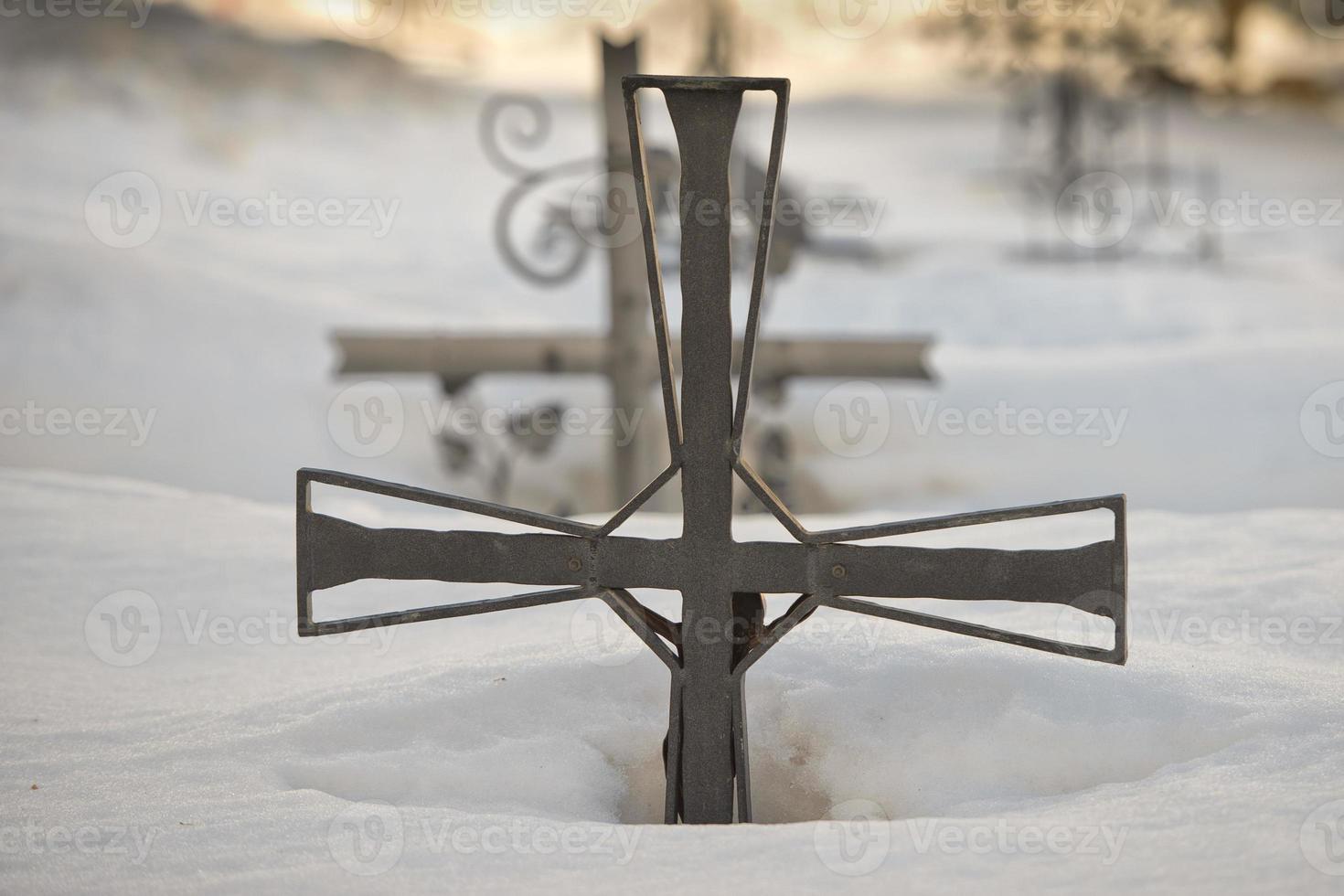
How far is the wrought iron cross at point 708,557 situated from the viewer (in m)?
1.28

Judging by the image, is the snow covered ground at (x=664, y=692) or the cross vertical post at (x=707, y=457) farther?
the cross vertical post at (x=707, y=457)

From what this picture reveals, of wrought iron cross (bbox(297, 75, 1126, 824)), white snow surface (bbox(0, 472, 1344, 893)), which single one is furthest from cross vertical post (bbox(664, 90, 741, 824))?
white snow surface (bbox(0, 472, 1344, 893))

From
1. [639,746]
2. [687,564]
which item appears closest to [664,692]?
[639,746]

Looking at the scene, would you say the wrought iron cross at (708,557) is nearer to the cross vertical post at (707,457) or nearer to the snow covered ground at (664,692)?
the cross vertical post at (707,457)

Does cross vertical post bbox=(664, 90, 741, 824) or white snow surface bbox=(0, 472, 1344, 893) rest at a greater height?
cross vertical post bbox=(664, 90, 741, 824)

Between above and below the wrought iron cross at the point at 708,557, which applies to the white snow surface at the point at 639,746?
below

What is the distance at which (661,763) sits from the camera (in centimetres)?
146

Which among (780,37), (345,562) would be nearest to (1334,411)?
(780,37)

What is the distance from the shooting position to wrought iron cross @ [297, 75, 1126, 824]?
4.20ft

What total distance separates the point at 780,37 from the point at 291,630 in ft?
18.3

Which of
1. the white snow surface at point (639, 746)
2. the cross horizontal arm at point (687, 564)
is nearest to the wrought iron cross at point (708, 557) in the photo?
the cross horizontal arm at point (687, 564)

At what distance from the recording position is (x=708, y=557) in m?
1.33

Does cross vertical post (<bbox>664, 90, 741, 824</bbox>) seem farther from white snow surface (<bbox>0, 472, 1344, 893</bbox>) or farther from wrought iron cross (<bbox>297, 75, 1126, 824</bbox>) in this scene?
white snow surface (<bbox>0, 472, 1344, 893</bbox>)

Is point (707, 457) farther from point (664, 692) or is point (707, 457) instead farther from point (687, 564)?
point (664, 692)
